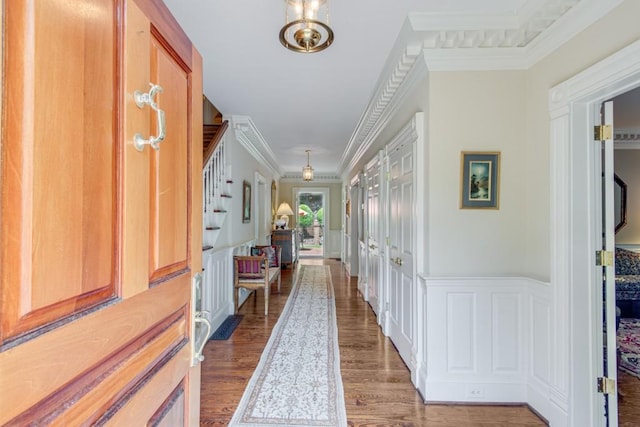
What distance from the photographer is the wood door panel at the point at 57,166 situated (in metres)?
0.48

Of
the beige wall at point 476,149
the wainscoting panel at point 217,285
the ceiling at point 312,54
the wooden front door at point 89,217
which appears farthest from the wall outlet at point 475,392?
the ceiling at point 312,54

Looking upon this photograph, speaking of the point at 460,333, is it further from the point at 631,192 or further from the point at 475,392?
the point at 631,192

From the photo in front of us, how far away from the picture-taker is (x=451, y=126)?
224 centimetres

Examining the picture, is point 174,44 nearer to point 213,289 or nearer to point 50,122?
point 50,122

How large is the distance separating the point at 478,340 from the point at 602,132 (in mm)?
1535

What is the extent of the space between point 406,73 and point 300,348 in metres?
2.67

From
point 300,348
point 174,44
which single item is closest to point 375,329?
point 300,348

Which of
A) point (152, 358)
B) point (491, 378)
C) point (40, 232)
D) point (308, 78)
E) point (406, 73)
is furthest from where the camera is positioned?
point (308, 78)

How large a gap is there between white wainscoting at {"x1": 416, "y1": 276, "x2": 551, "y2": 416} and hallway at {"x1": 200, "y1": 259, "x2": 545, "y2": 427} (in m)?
0.11

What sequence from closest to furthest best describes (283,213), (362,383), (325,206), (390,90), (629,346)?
(362,383), (390,90), (629,346), (283,213), (325,206)

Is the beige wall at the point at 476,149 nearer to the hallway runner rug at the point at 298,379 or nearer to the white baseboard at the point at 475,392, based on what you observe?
the white baseboard at the point at 475,392

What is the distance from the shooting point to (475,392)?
221cm

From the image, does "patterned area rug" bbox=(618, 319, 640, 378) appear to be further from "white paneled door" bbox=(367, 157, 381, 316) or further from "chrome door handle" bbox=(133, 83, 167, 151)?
"chrome door handle" bbox=(133, 83, 167, 151)

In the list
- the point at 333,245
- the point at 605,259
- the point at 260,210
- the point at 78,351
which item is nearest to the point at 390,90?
the point at 605,259
